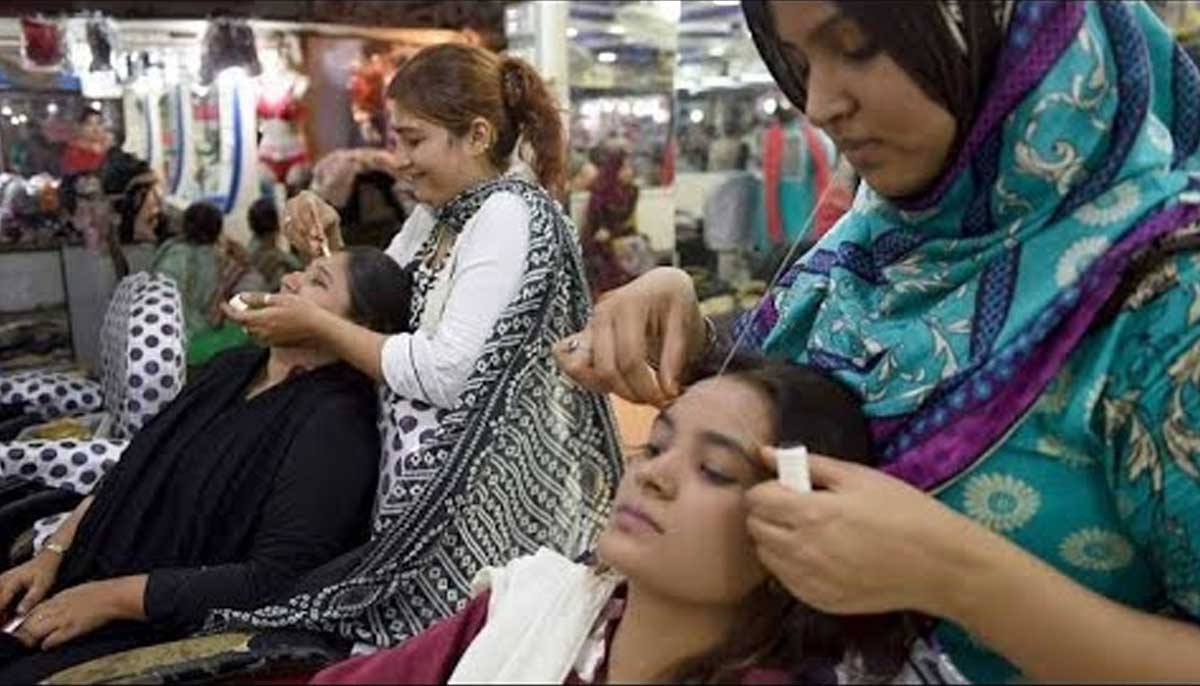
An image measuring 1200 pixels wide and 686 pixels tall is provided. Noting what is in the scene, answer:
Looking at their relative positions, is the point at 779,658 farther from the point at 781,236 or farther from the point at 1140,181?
the point at 781,236

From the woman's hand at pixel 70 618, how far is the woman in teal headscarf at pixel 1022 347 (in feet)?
4.60

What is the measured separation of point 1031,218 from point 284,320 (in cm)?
142

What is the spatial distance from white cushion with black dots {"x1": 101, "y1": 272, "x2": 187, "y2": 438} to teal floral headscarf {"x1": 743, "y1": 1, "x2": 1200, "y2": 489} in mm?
2015

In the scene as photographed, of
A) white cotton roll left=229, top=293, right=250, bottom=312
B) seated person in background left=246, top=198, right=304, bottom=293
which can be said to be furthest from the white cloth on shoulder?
seated person in background left=246, top=198, right=304, bottom=293

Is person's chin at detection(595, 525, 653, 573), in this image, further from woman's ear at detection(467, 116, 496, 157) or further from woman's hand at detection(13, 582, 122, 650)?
woman's ear at detection(467, 116, 496, 157)

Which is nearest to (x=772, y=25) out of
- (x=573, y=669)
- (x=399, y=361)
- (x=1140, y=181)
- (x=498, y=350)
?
(x=1140, y=181)

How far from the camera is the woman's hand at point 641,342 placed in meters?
1.06

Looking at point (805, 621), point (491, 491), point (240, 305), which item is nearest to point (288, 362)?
point (240, 305)

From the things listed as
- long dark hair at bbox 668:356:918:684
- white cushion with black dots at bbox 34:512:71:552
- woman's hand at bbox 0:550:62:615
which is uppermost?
long dark hair at bbox 668:356:918:684

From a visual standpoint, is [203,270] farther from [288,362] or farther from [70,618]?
[70,618]

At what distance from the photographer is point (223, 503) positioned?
75.9 inches

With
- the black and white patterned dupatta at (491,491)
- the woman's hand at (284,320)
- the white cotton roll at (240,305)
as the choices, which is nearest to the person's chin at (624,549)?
the black and white patterned dupatta at (491,491)

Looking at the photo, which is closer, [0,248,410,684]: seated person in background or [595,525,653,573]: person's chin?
[595,525,653,573]: person's chin

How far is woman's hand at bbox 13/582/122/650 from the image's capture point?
1781mm
